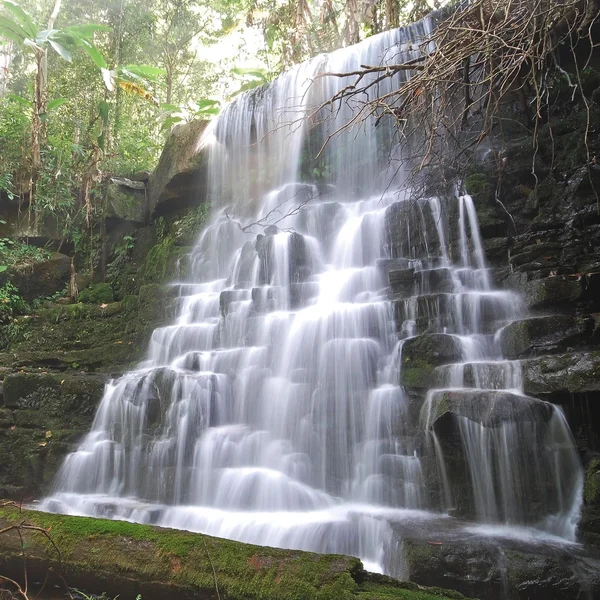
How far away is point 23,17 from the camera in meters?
10.6

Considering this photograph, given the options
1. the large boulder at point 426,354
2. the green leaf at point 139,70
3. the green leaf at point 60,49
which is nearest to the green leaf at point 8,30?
the green leaf at point 60,49

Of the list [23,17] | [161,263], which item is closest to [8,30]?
[23,17]

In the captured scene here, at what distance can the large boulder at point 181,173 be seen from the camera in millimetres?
12461

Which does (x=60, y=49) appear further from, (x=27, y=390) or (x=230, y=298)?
(x=27, y=390)

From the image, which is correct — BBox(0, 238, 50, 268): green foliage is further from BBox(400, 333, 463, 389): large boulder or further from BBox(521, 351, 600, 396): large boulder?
BBox(521, 351, 600, 396): large boulder

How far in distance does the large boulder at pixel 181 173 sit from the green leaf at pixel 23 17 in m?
3.57

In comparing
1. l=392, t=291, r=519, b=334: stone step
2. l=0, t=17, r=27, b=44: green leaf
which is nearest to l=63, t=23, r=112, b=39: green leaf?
l=0, t=17, r=27, b=44: green leaf

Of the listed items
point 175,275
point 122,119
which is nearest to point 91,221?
point 175,275

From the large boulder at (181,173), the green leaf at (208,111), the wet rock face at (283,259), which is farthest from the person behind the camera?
the green leaf at (208,111)

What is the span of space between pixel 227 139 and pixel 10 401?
781 centimetres

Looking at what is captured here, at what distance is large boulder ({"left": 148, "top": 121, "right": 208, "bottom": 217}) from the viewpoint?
40.9 feet

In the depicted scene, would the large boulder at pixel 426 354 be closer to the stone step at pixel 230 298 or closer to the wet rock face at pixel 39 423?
the stone step at pixel 230 298

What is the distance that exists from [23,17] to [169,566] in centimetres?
1172

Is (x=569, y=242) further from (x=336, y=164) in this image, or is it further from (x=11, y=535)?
(x=11, y=535)
